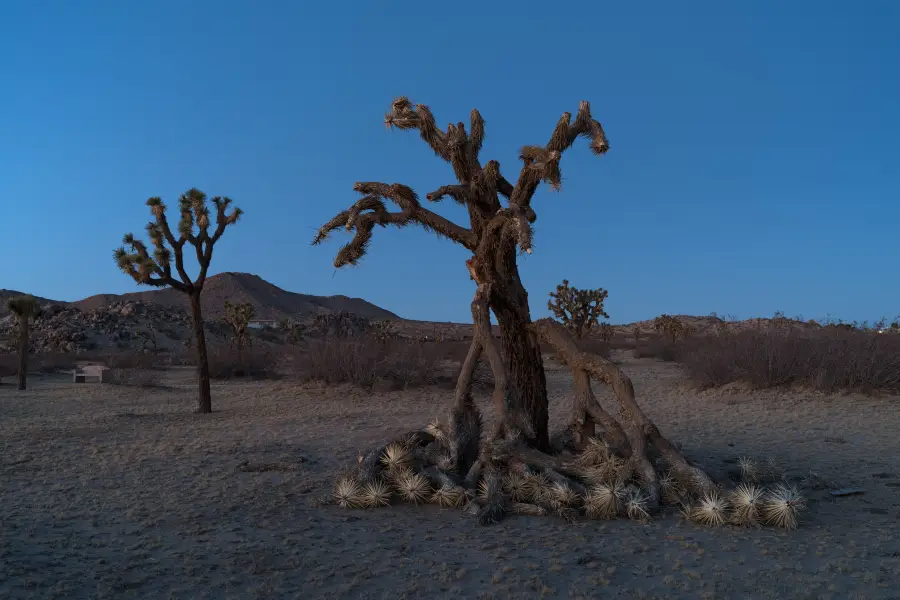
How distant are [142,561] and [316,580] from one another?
145 centimetres

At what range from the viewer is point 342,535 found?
599 cm

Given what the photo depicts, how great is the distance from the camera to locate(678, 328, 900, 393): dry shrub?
1532cm

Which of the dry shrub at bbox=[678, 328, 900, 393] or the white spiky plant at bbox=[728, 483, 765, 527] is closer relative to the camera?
the white spiky plant at bbox=[728, 483, 765, 527]

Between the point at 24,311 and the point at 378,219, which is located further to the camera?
the point at 24,311

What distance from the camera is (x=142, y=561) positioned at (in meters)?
5.20

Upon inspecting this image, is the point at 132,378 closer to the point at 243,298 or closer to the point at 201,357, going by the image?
the point at 201,357

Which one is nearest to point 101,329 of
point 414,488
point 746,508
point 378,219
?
point 378,219

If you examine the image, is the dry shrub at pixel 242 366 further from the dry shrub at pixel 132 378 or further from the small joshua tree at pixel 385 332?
the small joshua tree at pixel 385 332

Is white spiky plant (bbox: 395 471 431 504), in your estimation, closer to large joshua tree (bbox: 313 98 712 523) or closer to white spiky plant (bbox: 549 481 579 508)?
large joshua tree (bbox: 313 98 712 523)

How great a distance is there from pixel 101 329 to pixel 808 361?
155 feet

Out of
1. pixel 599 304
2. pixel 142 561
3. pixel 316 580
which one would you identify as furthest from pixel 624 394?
pixel 599 304

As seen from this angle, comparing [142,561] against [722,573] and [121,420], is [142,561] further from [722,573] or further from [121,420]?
[121,420]

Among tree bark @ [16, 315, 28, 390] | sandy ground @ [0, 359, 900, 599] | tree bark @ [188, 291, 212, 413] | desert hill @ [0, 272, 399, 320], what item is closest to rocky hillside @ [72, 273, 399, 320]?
desert hill @ [0, 272, 399, 320]

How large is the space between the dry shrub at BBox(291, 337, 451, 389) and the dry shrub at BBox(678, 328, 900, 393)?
24.4 ft
